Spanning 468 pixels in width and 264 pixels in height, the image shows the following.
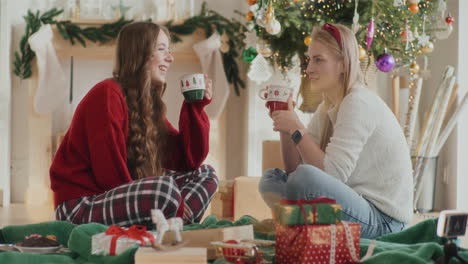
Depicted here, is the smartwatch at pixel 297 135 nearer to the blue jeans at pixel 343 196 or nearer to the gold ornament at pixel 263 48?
the blue jeans at pixel 343 196

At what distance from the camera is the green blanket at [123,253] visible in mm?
1590

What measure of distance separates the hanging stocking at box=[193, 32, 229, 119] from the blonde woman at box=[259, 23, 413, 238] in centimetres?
228

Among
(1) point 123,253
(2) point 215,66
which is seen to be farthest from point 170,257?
(2) point 215,66

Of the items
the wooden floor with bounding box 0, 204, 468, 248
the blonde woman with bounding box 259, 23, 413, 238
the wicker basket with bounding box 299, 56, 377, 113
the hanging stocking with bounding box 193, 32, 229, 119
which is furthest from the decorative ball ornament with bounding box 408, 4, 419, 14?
the hanging stocking with bounding box 193, 32, 229, 119

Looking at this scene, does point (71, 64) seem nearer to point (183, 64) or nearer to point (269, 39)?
point (183, 64)

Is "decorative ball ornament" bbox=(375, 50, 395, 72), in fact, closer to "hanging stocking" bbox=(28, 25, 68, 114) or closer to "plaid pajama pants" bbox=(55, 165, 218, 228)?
"plaid pajama pants" bbox=(55, 165, 218, 228)

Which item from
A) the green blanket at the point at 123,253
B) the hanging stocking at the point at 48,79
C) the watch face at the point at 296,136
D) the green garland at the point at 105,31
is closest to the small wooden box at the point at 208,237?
the green blanket at the point at 123,253

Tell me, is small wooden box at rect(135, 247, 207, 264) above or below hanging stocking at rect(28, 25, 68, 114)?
below

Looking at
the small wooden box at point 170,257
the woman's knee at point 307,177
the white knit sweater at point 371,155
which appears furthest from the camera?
the white knit sweater at point 371,155

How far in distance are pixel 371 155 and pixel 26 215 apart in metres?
2.47

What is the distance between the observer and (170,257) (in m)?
1.44

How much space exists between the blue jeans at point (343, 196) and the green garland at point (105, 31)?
2585 mm

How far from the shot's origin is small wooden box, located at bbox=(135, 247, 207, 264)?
1.44 meters

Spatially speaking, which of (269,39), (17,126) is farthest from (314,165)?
(17,126)
